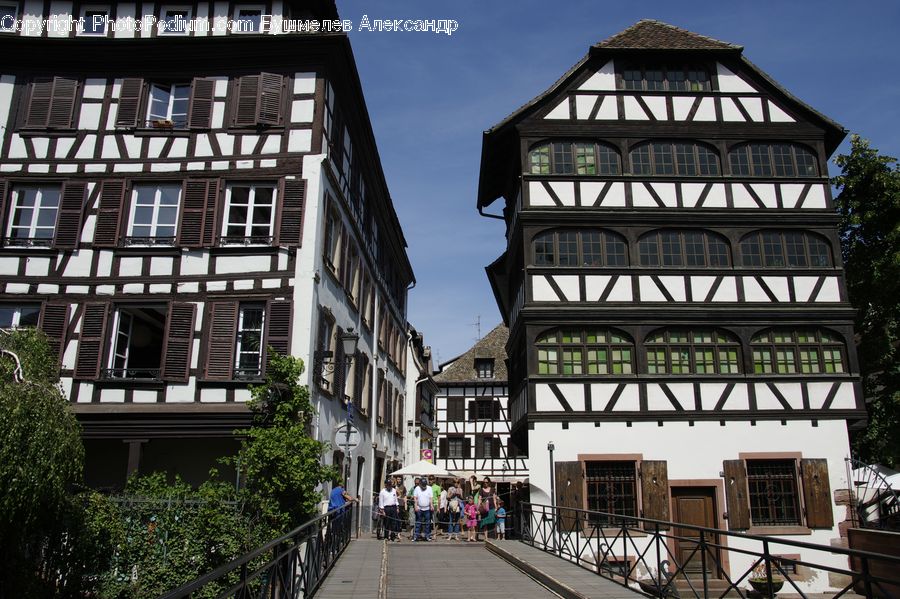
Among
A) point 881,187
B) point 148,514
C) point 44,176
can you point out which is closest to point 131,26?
point 44,176

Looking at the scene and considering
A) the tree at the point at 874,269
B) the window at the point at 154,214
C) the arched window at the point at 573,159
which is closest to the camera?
the window at the point at 154,214

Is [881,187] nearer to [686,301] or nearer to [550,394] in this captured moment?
[686,301]

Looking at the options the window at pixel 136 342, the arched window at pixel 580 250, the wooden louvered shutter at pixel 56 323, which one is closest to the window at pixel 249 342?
the window at pixel 136 342

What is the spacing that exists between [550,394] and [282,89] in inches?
419

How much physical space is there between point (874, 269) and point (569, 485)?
43.5ft

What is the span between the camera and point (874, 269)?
24266 millimetres

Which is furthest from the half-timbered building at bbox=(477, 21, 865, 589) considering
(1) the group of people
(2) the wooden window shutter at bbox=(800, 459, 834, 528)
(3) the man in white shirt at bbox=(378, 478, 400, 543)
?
(3) the man in white shirt at bbox=(378, 478, 400, 543)

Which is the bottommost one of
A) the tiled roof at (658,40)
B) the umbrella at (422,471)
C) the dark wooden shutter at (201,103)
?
the umbrella at (422,471)

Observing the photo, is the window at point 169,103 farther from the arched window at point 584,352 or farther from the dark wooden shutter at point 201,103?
the arched window at point 584,352

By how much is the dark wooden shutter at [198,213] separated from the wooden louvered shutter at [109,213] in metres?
1.54

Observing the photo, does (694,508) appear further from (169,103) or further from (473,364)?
(473,364)

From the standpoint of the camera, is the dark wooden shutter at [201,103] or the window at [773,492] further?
the window at [773,492]

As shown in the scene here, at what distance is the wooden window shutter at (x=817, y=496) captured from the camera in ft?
63.4

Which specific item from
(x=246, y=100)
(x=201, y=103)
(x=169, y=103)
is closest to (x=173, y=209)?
(x=201, y=103)
